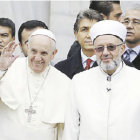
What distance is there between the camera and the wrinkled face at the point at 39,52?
17.2ft

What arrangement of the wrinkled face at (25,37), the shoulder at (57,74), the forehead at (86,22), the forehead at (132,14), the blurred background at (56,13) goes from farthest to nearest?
the blurred background at (56,13), the wrinkled face at (25,37), the forehead at (132,14), the forehead at (86,22), the shoulder at (57,74)

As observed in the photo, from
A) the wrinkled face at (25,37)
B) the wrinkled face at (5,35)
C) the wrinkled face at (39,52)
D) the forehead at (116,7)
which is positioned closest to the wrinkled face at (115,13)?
the forehead at (116,7)

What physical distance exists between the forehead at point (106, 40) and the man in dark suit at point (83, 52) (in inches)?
32.1

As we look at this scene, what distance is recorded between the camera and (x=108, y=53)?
4945mm

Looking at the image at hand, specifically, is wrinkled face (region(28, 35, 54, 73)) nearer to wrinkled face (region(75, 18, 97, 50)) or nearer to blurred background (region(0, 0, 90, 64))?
wrinkled face (region(75, 18, 97, 50))

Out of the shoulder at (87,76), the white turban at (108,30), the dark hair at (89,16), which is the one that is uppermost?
the dark hair at (89,16)

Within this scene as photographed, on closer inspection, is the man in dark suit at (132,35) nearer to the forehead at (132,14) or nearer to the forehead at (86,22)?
the forehead at (132,14)

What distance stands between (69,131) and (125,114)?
0.63 meters

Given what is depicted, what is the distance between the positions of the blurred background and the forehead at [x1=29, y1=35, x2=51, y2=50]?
11.7 ft

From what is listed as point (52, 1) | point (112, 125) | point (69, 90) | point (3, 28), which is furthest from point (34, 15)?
point (112, 125)

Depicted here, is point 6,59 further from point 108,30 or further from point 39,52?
point 108,30

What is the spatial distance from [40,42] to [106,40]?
0.75 metres

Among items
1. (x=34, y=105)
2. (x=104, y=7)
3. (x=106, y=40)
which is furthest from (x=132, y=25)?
(x=34, y=105)

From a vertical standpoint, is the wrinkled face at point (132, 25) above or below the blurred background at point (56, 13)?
below
